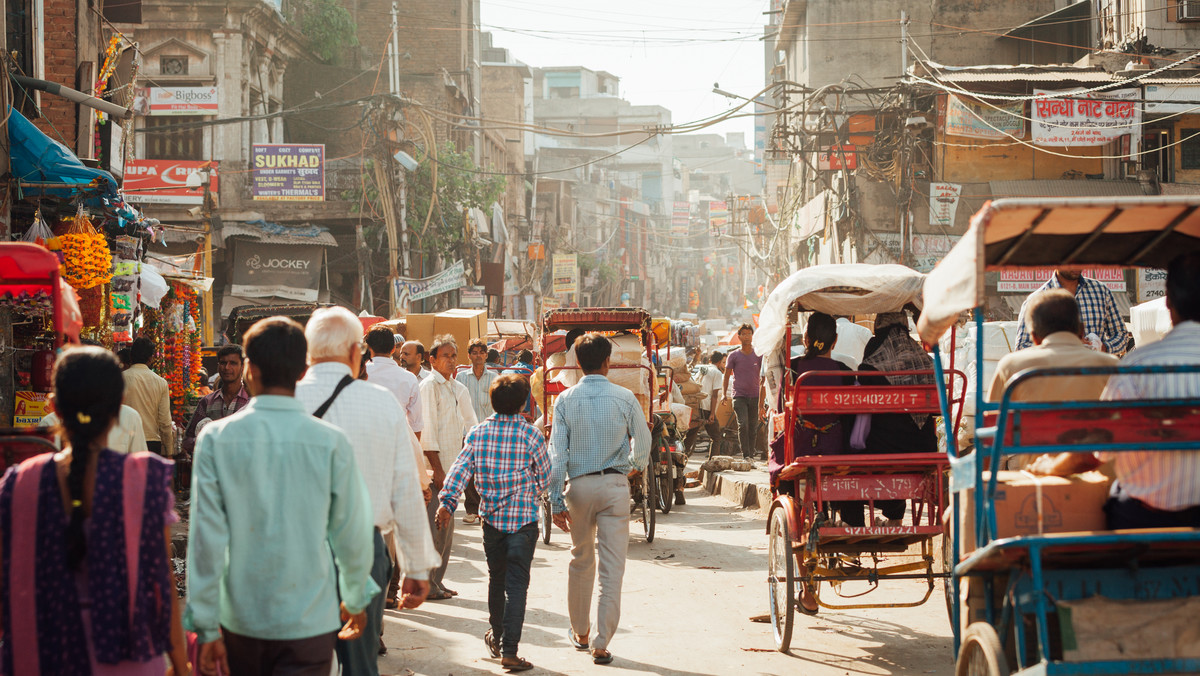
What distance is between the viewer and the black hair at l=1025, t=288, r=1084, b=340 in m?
4.97

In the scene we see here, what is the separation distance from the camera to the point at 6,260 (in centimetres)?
509

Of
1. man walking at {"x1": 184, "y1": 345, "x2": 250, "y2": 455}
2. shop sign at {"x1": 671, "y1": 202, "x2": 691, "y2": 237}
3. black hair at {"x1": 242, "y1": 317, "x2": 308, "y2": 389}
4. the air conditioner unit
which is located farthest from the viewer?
shop sign at {"x1": 671, "y1": 202, "x2": 691, "y2": 237}

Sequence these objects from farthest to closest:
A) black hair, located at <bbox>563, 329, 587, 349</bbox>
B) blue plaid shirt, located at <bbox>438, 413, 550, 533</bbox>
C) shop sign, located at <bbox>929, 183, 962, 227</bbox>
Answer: shop sign, located at <bbox>929, 183, 962, 227</bbox>
black hair, located at <bbox>563, 329, 587, 349</bbox>
blue plaid shirt, located at <bbox>438, 413, 550, 533</bbox>

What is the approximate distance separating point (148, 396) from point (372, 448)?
6935mm

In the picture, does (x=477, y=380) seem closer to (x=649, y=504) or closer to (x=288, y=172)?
(x=649, y=504)

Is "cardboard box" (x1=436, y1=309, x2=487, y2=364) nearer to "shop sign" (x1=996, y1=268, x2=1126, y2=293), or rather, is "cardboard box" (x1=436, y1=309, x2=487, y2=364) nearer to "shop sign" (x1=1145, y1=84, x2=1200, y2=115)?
"shop sign" (x1=996, y1=268, x2=1126, y2=293)

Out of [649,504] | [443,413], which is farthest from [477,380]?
[443,413]

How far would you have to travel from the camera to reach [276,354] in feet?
12.8

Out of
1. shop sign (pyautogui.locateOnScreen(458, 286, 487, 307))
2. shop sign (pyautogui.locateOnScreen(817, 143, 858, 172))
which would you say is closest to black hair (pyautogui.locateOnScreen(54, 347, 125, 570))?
shop sign (pyautogui.locateOnScreen(817, 143, 858, 172))

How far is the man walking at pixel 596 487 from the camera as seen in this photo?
22.9 feet

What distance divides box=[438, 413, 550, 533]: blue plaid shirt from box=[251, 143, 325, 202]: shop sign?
19969 millimetres

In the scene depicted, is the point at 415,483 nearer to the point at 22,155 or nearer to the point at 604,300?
the point at 22,155

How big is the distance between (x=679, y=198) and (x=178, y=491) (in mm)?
98392

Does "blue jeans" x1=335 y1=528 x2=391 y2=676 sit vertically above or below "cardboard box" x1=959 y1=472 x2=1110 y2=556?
below
